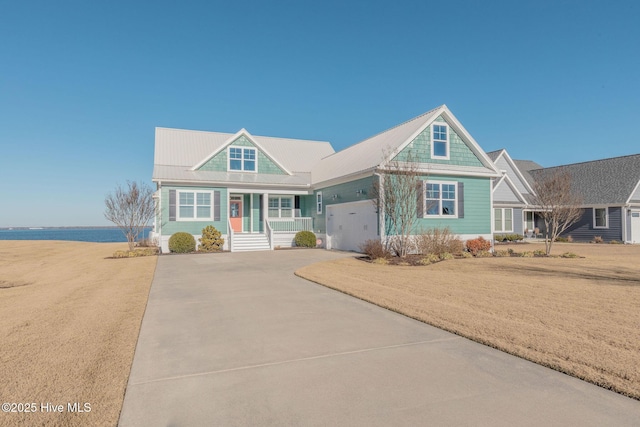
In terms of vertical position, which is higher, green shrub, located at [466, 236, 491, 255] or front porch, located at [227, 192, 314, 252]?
front porch, located at [227, 192, 314, 252]

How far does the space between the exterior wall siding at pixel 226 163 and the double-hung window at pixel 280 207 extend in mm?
1828

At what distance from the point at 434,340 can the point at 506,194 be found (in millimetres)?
24454

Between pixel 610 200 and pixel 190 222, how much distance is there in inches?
1077

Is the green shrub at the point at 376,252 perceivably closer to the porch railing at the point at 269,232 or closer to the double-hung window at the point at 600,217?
the porch railing at the point at 269,232

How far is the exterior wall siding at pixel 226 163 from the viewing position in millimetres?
22031

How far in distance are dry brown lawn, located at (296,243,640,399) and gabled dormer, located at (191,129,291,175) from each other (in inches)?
474

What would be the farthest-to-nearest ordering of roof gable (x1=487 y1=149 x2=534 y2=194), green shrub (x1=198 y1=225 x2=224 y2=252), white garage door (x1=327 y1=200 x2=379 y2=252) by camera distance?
roof gable (x1=487 y1=149 x2=534 y2=194) → green shrub (x1=198 y1=225 x2=224 y2=252) → white garage door (x1=327 y1=200 x2=379 y2=252)

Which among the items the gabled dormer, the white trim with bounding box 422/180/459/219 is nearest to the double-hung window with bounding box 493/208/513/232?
the white trim with bounding box 422/180/459/219

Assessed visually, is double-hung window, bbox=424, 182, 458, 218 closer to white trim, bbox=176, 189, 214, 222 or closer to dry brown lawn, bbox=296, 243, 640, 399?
dry brown lawn, bbox=296, 243, 640, 399

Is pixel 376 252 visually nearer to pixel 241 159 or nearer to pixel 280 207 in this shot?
pixel 280 207

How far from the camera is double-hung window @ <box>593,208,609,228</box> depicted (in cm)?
2661

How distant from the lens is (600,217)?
89.0ft

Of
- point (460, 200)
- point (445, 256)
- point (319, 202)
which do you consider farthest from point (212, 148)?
point (445, 256)

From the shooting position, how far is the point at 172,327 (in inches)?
226
